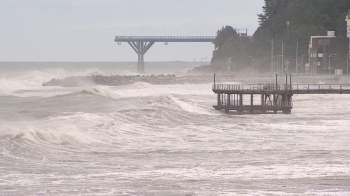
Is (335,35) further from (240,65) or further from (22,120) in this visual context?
(22,120)

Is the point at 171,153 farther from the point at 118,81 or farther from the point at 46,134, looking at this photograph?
the point at 118,81

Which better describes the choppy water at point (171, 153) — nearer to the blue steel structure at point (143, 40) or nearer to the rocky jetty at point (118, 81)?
the rocky jetty at point (118, 81)

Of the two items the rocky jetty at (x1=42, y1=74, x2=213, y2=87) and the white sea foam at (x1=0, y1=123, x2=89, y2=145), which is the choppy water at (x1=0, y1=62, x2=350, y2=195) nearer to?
the white sea foam at (x1=0, y1=123, x2=89, y2=145)

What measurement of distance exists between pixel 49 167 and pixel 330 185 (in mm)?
9452

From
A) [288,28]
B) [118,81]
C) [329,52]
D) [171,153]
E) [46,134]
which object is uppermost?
[288,28]

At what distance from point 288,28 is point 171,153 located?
103573 mm

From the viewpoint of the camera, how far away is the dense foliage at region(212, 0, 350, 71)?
120 metres

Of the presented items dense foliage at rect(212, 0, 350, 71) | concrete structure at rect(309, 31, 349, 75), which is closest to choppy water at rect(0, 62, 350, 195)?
concrete structure at rect(309, 31, 349, 75)

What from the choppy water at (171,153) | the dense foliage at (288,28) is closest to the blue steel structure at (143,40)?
the dense foliage at (288,28)

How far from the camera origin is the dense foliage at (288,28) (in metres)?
120

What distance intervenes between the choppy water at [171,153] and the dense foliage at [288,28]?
73.2 m

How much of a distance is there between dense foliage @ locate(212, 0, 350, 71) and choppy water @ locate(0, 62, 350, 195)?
7317 cm

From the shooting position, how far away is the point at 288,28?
13125 cm

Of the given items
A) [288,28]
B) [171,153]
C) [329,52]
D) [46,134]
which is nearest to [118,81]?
[329,52]
